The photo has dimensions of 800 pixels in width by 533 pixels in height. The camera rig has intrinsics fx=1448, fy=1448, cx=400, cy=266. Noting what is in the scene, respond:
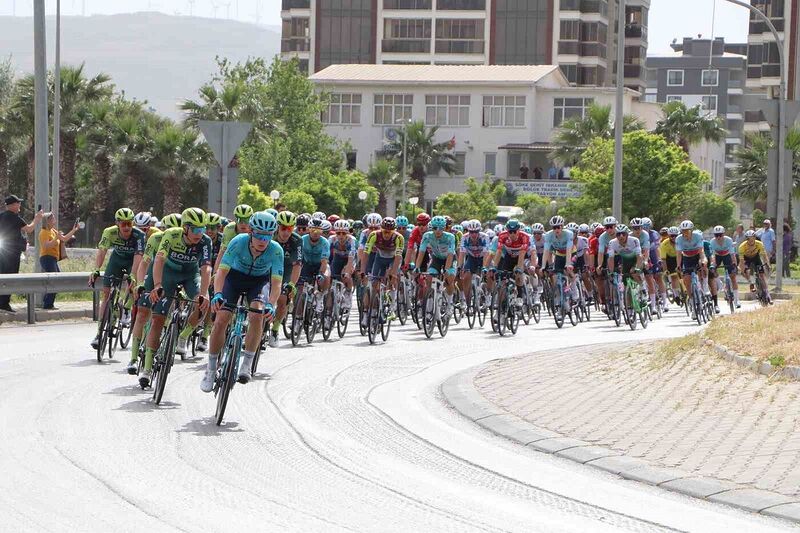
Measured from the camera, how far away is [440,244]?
23703 millimetres

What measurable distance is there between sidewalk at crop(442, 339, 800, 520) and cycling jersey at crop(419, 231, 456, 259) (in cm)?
582

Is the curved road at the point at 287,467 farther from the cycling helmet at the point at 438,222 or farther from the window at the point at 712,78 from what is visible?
the window at the point at 712,78

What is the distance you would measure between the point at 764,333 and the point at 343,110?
7498cm

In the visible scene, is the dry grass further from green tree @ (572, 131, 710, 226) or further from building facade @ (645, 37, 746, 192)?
building facade @ (645, 37, 746, 192)

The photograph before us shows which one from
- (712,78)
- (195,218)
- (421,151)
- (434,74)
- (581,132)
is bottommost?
(195,218)

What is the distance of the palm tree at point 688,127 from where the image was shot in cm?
7825

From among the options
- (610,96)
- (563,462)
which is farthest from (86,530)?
(610,96)

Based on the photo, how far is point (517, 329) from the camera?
24391mm

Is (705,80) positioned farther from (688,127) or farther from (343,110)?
(688,127)

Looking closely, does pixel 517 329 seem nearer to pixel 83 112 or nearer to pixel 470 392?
pixel 470 392

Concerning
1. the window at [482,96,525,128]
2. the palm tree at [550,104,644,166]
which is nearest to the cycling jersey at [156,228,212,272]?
the palm tree at [550,104,644,166]

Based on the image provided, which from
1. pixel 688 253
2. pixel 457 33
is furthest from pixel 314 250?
pixel 457 33

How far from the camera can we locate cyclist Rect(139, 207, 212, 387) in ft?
45.5

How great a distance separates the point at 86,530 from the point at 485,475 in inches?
122
